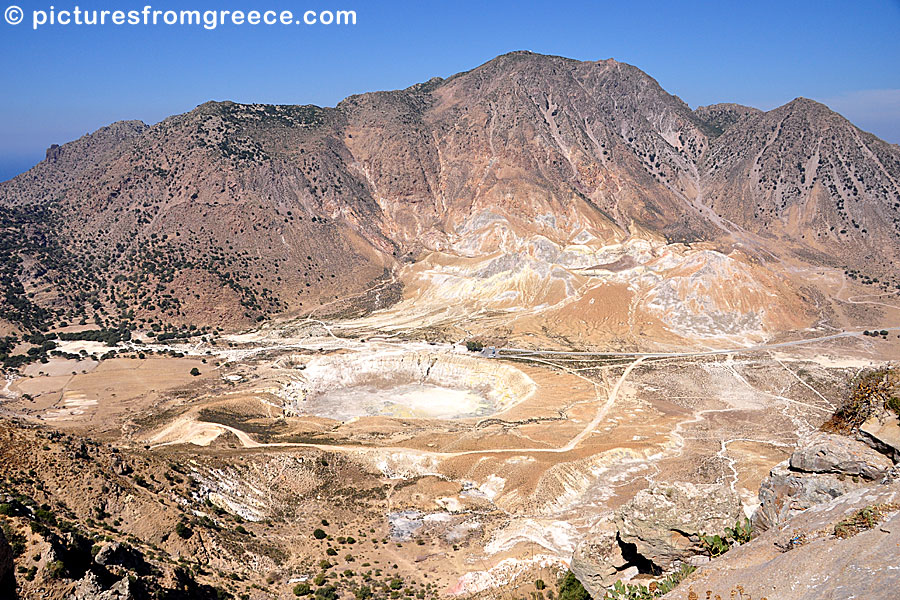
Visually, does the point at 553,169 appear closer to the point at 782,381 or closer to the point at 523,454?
the point at 782,381

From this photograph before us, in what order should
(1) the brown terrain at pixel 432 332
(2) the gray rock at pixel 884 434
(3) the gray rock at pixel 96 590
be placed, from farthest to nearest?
(1) the brown terrain at pixel 432 332 → (3) the gray rock at pixel 96 590 → (2) the gray rock at pixel 884 434

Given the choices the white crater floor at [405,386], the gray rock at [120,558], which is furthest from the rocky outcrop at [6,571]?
the white crater floor at [405,386]

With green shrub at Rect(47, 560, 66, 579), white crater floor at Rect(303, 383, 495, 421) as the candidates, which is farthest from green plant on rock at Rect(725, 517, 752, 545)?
white crater floor at Rect(303, 383, 495, 421)

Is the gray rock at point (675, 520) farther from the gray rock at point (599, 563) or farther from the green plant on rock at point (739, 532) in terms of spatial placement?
the gray rock at point (599, 563)

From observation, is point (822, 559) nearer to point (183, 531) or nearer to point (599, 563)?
point (599, 563)

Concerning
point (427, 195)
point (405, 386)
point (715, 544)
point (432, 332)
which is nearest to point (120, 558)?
point (715, 544)

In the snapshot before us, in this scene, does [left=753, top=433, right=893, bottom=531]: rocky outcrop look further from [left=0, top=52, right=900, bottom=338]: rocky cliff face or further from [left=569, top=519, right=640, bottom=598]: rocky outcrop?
[left=0, top=52, right=900, bottom=338]: rocky cliff face

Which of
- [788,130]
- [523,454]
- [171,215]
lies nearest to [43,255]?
[171,215]
